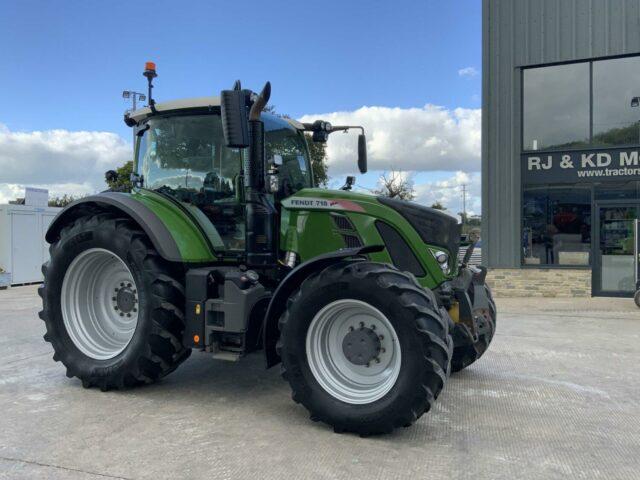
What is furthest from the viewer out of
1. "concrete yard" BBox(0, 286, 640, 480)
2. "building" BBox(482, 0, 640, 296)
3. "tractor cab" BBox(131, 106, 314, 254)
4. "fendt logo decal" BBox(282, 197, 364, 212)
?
"building" BBox(482, 0, 640, 296)

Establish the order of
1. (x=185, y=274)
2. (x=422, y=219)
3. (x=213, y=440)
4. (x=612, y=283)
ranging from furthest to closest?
(x=612, y=283) → (x=185, y=274) → (x=422, y=219) → (x=213, y=440)

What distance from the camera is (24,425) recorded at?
13.4ft

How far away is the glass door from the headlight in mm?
9075

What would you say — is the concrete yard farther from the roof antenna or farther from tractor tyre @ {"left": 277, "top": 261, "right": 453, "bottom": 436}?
the roof antenna

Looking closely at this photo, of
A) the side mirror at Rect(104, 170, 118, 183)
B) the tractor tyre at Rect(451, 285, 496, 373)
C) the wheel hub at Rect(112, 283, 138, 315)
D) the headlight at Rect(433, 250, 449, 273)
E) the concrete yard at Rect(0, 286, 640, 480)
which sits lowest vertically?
the concrete yard at Rect(0, 286, 640, 480)

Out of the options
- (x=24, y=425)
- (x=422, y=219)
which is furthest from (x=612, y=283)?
(x=24, y=425)

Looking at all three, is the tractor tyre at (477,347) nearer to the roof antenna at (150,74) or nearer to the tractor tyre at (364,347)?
the tractor tyre at (364,347)

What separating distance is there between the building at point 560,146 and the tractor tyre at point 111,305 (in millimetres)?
9310

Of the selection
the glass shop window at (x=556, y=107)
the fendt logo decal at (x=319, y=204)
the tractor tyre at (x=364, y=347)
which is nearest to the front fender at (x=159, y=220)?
the fendt logo decal at (x=319, y=204)

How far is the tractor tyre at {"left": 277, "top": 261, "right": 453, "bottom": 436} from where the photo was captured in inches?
145

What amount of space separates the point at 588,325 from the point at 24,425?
26.3 feet

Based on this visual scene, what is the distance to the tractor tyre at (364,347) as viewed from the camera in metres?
3.68

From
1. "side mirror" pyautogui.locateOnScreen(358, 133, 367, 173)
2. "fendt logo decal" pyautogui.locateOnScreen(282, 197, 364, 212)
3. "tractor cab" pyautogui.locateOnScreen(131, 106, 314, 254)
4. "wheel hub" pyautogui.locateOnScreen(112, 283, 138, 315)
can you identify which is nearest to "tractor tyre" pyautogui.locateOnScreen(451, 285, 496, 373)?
"fendt logo decal" pyautogui.locateOnScreen(282, 197, 364, 212)

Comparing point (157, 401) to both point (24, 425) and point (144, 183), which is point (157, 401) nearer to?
point (24, 425)
